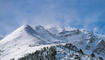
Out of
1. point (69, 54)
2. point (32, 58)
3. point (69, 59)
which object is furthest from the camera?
point (32, 58)

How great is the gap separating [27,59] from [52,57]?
35.2 meters

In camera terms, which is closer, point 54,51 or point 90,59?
point 90,59

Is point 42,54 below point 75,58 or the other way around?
the other way around

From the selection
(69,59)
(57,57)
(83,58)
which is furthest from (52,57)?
(83,58)

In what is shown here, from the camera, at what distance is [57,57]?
172875 millimetres

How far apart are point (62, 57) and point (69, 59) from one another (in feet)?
29.9

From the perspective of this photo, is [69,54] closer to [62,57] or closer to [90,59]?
[62,57]

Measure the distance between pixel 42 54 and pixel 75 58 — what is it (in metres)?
41.3

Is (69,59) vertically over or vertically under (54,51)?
under

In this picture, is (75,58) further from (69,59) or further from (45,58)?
(45,58)

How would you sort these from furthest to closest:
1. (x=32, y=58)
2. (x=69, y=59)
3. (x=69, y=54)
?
(x=32, y=58) → (x=69, y=54) → (x=69, y=59)

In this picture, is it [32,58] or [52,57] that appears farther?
[32,58]

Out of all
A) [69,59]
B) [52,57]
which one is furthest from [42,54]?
[69,59]

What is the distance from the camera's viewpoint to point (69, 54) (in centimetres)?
17638
